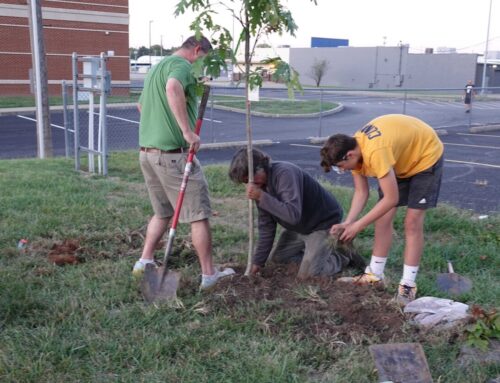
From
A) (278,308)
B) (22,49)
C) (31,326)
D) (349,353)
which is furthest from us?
(22,49)

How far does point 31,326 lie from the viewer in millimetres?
3846

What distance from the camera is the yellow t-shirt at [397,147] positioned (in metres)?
3.99

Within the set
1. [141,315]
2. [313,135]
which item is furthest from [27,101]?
[141,315]

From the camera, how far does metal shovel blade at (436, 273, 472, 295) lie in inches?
177

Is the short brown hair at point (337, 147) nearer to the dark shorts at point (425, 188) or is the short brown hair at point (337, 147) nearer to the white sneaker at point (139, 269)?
the dark shorts at point (425, 188)

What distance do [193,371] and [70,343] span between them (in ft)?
2.56

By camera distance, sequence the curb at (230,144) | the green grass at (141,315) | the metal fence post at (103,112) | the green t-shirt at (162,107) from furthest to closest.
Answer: the curb at (230,144)
the metal fence post at (103,112)
the green t-shirt at (162,107)
the green grass at (141,315)

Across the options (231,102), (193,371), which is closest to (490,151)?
(193,371)

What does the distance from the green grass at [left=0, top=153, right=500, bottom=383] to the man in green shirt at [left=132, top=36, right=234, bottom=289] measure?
0.39 meters

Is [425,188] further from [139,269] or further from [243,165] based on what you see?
[139,269]

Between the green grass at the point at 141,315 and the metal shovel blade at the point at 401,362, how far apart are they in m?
0.09

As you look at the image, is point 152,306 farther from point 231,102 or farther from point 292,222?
point 231,102

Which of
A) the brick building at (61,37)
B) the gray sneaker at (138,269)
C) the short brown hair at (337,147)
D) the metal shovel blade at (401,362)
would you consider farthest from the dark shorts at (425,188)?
the brick building at (61,37)

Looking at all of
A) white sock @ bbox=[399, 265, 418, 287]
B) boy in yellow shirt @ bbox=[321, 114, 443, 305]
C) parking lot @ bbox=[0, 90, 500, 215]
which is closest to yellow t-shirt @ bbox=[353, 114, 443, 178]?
boy in yellow shirt @ bbox=[321, 114, 443, 305]
